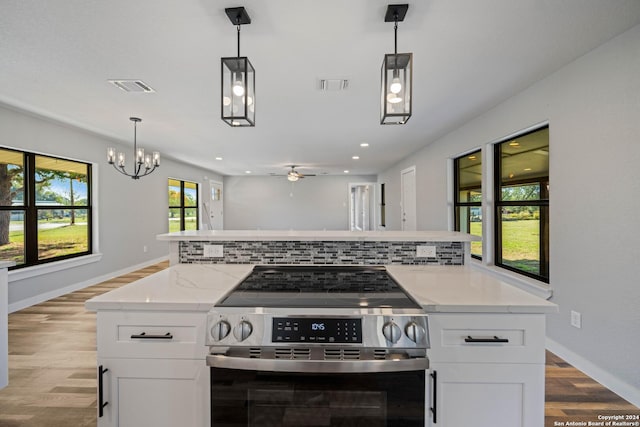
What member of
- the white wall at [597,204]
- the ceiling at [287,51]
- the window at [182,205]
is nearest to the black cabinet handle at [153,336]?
the ceiling at [287,51]

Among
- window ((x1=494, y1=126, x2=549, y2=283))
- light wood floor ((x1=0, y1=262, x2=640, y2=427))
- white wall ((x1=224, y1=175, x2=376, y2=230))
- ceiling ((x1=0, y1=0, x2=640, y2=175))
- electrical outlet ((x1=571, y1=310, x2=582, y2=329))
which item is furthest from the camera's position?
white wall ((x1=224, y1=175, x2=376, y2=230))

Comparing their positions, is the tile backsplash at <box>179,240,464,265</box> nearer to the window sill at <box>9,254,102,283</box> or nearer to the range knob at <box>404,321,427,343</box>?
the range knob at <box>404,321,427,343</box>

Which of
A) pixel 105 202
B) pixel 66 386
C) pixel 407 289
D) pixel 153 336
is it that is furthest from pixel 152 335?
pixel 105 202

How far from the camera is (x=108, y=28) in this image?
72.1 inches

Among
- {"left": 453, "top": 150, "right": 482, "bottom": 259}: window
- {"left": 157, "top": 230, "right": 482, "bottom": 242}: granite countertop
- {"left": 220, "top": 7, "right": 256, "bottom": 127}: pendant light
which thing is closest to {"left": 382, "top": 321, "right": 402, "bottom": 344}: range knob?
{"left": 157, "top": 230, "right": 482, "bottom": 242}: granite countertop

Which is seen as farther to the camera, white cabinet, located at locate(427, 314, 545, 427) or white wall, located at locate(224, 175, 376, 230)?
white wall, located at locate(224, 175, 376, 230)

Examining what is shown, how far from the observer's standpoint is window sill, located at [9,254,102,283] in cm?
351

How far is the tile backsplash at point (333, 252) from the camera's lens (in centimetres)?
186

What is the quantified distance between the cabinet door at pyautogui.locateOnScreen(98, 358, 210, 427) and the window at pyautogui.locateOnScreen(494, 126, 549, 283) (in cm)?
295

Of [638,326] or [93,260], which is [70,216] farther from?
[638,326]

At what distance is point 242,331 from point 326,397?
388 mm

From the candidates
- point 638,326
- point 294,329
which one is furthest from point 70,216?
point 638,326

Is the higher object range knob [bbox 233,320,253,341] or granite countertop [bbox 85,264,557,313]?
granite countertop [bbox 85,264,557,313]

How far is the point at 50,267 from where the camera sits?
3.94m
